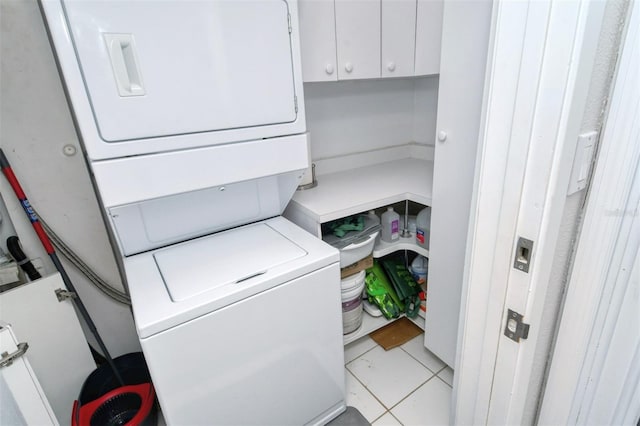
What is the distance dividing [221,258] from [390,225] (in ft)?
3.65

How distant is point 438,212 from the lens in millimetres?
1572

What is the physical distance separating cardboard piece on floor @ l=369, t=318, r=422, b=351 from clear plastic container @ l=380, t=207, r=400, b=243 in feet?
2.17

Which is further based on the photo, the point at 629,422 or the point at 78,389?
the point at 78,389

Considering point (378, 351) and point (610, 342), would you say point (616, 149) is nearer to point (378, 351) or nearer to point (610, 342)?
point (610, 342)

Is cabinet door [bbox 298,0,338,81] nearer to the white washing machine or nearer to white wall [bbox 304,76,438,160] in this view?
white wall [bbox 304,76,438,160]

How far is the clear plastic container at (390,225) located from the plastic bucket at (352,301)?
299 mm

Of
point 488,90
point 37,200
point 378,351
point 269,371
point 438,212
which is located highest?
point 488,90

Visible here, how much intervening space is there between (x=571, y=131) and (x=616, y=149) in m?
0.20

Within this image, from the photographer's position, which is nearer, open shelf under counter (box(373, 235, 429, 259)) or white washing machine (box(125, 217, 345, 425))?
white washing machine (box(125, 217, 345, 425))

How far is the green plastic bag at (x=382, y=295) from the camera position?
6.89 ft

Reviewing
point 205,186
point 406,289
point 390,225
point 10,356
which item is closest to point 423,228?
point 390,225

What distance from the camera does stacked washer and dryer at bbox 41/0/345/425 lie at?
3.11ft

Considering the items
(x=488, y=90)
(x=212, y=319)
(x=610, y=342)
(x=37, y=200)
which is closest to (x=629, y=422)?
(x=610, y=342)

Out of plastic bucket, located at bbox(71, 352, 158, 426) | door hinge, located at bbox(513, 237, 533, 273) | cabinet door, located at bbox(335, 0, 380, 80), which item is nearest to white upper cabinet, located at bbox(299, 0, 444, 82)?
cabinet door, located at bbox(335, 0, 380, 80)
